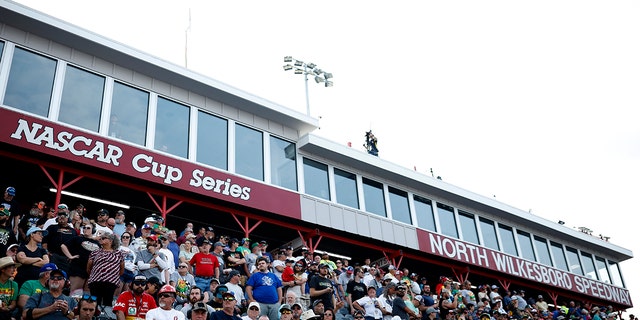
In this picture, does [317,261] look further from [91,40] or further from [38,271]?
[91,40]

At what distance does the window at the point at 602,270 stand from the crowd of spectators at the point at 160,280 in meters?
18.2

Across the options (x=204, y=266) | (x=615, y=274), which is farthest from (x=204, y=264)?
(x=615, y=274)

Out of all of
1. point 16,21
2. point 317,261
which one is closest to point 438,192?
point 317,261

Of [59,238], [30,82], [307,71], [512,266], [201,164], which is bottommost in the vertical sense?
[59,238]

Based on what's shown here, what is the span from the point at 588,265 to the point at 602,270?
1.61m

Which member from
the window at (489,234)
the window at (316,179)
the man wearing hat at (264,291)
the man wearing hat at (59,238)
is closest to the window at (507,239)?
the window at (489,234)

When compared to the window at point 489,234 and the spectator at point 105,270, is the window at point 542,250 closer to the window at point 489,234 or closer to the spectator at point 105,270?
the window at point 489,234

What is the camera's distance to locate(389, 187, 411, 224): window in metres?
23.0

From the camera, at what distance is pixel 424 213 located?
2422 centimetres

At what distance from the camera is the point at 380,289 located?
15.7 m

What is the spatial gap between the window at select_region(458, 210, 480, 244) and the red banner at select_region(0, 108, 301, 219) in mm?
8971

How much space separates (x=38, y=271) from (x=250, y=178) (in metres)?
9.29

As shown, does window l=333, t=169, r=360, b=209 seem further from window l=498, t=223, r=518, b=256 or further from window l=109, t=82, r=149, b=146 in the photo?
window l=498, t=223, r=518, b=256

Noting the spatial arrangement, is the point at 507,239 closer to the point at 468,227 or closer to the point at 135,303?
the point at 468,227
